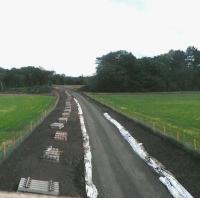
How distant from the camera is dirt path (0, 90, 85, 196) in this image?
65.7ft

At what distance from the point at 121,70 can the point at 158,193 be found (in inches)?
5371

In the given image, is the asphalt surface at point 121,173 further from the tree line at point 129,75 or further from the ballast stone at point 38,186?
the tree line at point 129,75

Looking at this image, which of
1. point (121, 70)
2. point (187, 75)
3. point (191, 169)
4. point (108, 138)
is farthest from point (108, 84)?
point (191, 169)

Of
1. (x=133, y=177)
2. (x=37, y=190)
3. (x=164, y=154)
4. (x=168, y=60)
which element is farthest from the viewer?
(x=168, y=60)

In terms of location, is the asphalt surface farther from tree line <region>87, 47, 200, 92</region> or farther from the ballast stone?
tree line <region>87, 47, 200, 92</region>

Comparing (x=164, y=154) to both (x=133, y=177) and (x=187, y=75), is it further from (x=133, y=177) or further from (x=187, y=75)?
(x=187, y=75)

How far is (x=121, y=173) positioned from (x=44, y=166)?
4.16m

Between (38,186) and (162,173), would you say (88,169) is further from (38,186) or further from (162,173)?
(38,186)

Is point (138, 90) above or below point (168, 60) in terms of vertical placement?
below

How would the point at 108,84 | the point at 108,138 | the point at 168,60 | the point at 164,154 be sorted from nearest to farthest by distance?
the point at 164,154 → the point at 108,138 → the point at 108,84 → the point at 168,60

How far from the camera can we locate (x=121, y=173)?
23.1 m

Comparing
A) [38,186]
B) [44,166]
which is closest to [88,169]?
[44,166]

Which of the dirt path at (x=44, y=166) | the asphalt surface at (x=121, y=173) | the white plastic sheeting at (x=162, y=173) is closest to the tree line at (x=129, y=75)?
the asphalt surface at (x=121, y=173)

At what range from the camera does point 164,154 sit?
27.6m
